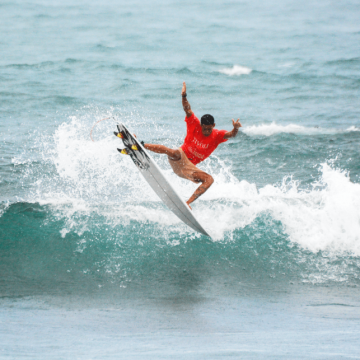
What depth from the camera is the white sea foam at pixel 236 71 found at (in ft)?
84.6

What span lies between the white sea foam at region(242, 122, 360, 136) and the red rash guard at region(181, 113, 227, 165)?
8.52 meters

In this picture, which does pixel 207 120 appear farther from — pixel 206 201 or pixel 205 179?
pixel 206 201

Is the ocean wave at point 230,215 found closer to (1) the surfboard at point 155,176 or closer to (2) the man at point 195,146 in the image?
(1) the surfboard at point 155,176

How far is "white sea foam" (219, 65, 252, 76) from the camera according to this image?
25.8 metres

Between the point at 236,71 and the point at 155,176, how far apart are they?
20848mm

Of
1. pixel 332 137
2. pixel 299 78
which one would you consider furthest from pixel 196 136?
pixel 299 78

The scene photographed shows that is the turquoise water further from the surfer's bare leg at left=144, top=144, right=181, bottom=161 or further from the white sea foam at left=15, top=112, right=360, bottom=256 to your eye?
the surfer's bare leg at left=144, top=144, right=181, bottom=161

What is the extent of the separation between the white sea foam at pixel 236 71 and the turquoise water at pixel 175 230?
318cm

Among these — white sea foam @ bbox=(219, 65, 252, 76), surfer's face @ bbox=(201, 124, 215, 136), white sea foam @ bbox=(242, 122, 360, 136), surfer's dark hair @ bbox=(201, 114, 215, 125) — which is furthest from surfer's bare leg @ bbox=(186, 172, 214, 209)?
white sea foam @ bbox=(219, 65, 252, 76)

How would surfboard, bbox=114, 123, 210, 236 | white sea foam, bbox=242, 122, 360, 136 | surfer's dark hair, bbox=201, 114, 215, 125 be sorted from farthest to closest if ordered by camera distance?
1. white sea foam, bbox=242, 122, 360, 136
2. surfboard, bbox=114, 123, 210, 236
3. surfer's dark hair, bbox=201, 114, 215, 125

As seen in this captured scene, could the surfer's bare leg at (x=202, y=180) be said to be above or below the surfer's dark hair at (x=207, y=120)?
below

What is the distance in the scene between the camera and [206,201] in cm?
873

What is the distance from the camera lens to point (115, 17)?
1547 inches

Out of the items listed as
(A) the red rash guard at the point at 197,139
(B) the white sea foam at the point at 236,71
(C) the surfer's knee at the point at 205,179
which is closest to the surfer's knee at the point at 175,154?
(A) the red rash guard at the point at 197,139
